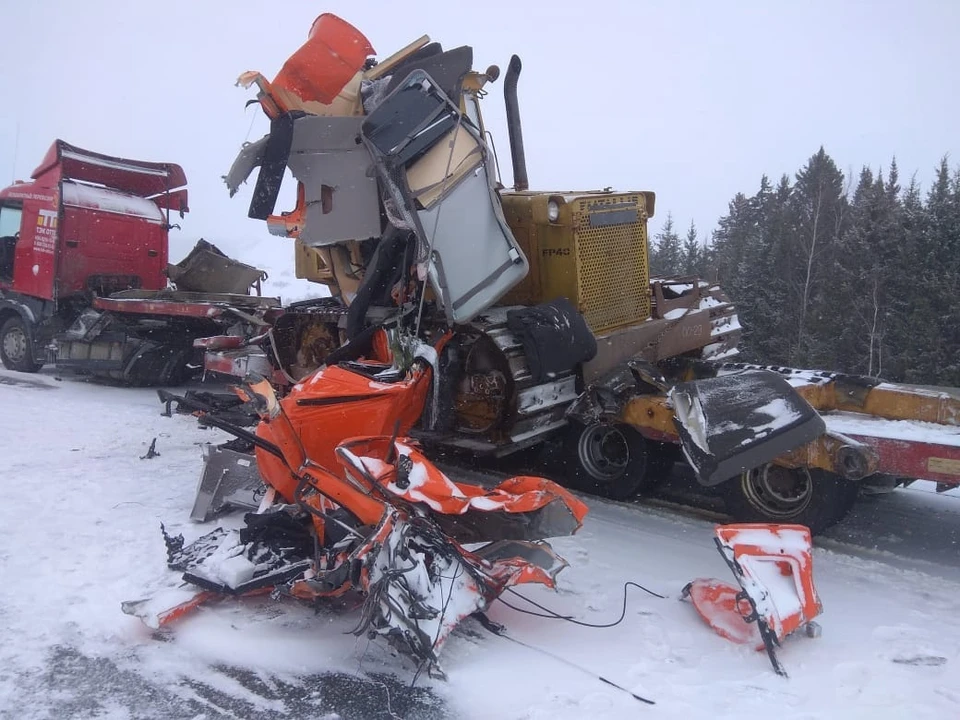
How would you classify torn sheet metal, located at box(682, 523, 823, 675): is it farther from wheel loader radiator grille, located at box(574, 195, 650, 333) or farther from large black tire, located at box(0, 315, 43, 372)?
large black tire, located at box(0, 315, 43, 372)

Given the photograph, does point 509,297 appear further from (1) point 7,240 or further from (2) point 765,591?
(1) point 7,240

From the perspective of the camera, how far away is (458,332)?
5543 millimetres

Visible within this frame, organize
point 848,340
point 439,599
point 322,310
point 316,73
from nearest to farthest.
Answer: point 439,599 → point 316,73 → point 322,310 → point 848,340

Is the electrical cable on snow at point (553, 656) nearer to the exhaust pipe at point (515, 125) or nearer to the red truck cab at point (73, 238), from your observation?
the exhaust pipe at point (515, 125)

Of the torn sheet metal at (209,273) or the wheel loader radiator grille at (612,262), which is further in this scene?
the torn sheet metal at (209,273)

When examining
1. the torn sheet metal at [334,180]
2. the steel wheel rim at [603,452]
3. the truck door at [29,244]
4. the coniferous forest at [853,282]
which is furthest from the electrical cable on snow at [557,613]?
the coniferous forest at [853,282]

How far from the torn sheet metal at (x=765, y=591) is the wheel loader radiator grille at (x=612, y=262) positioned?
2704mm

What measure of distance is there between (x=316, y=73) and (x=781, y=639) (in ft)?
15.1

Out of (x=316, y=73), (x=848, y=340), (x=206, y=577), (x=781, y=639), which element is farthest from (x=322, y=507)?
(x=848, y=340)

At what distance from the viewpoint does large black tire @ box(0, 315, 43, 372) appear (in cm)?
1181

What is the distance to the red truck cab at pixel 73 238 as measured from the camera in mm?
11086

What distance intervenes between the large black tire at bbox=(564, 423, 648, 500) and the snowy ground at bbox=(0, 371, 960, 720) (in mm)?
605

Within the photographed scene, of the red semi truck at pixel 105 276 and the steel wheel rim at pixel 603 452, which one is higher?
the red semi truck at pixel 105 276

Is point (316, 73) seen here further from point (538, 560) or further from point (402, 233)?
point (538, 560)
